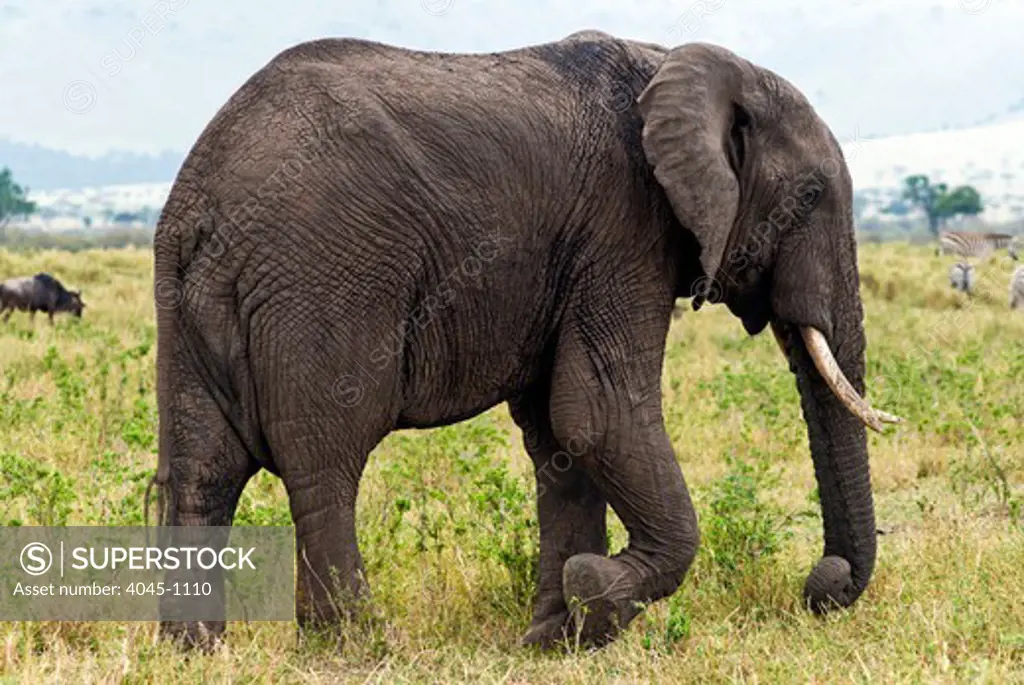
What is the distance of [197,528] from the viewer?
204 inches

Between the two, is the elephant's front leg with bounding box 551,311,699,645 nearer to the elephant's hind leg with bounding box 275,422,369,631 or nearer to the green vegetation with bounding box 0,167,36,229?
the elephant's hind leg with bounding box 275,422,369,631

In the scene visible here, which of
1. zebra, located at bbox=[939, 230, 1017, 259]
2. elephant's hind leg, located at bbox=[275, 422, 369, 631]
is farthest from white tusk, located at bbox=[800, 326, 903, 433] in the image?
zebra, located at bbox=[939, 230, 1017, 259]

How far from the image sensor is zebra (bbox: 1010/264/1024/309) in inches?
835

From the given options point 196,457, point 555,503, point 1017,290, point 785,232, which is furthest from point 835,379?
point 1017,290

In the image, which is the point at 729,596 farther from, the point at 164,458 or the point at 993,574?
the point at 164,458

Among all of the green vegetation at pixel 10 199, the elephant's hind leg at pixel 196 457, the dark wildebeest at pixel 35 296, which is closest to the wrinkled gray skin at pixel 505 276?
the elephant's hind leg at pixel 196 457

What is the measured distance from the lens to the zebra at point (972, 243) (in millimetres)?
39094

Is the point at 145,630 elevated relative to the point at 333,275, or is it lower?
lower

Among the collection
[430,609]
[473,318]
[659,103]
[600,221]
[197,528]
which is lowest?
[430,609]

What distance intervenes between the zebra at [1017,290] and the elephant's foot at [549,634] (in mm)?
17132

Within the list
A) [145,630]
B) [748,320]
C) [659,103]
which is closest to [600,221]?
[659,103]

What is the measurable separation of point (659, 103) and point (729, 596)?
231 cm

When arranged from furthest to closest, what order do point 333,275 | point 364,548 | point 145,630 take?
point 364,548, point 145,630, point 333,275

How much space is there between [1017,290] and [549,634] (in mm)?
17348
